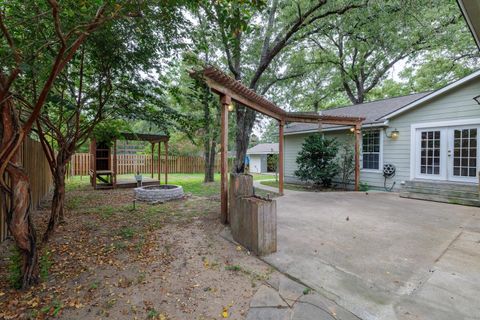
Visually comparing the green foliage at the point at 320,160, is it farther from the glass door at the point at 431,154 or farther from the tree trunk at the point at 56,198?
the tree trunk at the point at 56,198

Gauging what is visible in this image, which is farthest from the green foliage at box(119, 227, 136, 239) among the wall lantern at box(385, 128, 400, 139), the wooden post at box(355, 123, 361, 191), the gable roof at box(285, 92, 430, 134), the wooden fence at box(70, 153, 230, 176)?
the wooden fence at box(70, 153, 230, 176)

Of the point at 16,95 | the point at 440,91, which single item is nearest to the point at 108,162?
the point at 16,95

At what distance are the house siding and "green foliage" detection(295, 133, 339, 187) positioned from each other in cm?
104

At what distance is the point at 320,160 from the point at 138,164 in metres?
13.1

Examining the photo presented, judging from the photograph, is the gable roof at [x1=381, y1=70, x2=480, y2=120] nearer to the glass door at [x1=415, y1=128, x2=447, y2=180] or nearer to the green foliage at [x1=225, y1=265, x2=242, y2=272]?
the glass door at [x1=415, y1=128, x2=447, y2=180]

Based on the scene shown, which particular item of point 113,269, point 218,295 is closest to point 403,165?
point 218,295

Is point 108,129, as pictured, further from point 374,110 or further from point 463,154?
point 463,154

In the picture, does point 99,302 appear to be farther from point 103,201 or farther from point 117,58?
point 103,201

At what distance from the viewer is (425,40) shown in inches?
475

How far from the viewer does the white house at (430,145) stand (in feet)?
20.9

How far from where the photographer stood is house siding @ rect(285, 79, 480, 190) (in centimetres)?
646

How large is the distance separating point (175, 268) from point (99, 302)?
85cm

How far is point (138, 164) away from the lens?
1656 cm

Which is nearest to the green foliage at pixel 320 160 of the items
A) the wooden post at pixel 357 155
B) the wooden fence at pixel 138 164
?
the wooden post at pixel 357 155
